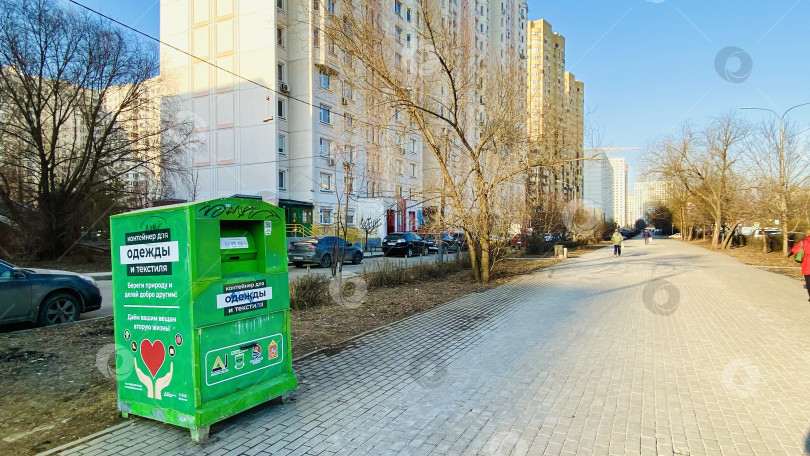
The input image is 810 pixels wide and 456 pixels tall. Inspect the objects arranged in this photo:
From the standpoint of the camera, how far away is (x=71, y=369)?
5.21m

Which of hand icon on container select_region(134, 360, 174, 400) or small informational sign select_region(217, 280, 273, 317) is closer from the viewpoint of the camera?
hand icon on container select_region(134, 360, 174, 400)

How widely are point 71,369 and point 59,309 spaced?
9.92 ft

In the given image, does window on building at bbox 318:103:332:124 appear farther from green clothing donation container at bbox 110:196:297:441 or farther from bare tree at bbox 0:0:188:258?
A: green clothing donation container at bbox 110:196:297:441

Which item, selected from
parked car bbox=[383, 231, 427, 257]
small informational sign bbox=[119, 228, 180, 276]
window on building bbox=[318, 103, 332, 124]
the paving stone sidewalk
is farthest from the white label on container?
window on building bbox=[318, 103, 332, 124]

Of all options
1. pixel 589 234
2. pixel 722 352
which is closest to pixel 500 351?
pixel 722 352

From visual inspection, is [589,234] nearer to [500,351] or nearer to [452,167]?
[452,167]

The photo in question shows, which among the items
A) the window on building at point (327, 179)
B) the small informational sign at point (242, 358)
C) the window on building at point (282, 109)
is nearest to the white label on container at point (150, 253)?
the small informational sign at point (242, 358)

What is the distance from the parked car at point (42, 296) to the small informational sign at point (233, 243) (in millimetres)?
5253

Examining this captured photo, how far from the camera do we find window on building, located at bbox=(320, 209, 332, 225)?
36.0 meters

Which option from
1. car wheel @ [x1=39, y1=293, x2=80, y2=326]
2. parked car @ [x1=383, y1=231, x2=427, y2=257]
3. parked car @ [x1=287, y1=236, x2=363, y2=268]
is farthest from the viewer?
parked car @ [x1=383, y1=231, x2=427, y2=257]

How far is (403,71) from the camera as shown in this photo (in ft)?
40.8

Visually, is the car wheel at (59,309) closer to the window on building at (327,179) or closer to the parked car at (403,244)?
the parked car at (403,244)

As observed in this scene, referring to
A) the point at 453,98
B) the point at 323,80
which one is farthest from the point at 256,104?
the point at 453,98

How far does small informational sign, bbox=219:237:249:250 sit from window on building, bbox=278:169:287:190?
30.5 m
